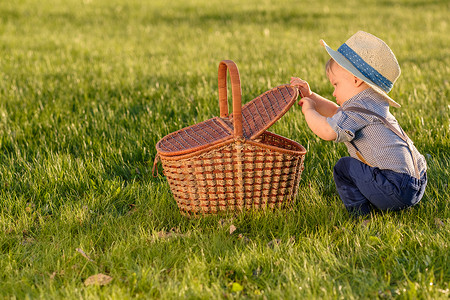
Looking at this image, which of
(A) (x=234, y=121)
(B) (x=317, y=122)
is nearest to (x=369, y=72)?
(B) (x=317, y=122)

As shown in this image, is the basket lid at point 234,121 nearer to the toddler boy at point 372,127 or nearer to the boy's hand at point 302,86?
the boy's hand at point 302,86

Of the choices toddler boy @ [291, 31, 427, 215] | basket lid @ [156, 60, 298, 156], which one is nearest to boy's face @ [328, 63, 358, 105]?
toddler boy @ [291, 31, 427, 215]

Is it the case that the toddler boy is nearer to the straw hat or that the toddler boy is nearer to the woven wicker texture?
the straw hat

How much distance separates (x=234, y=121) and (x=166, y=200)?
0.90m

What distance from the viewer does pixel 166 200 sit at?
12.2ft

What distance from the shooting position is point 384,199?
3273 millimetres

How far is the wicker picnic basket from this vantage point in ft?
10.5

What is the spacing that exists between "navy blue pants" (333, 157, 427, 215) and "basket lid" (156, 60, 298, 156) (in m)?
0.58

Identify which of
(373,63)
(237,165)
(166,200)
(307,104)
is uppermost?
(373,63)

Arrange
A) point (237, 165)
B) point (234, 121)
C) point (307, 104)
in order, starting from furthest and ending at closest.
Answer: point (307, 104) → point (237, 165) → point (234, 121)

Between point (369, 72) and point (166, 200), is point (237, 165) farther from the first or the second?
point (369, 72)

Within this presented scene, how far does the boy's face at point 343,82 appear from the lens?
332cm

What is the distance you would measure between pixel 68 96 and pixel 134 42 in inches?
154

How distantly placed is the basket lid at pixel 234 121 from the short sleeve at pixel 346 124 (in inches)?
11.6
